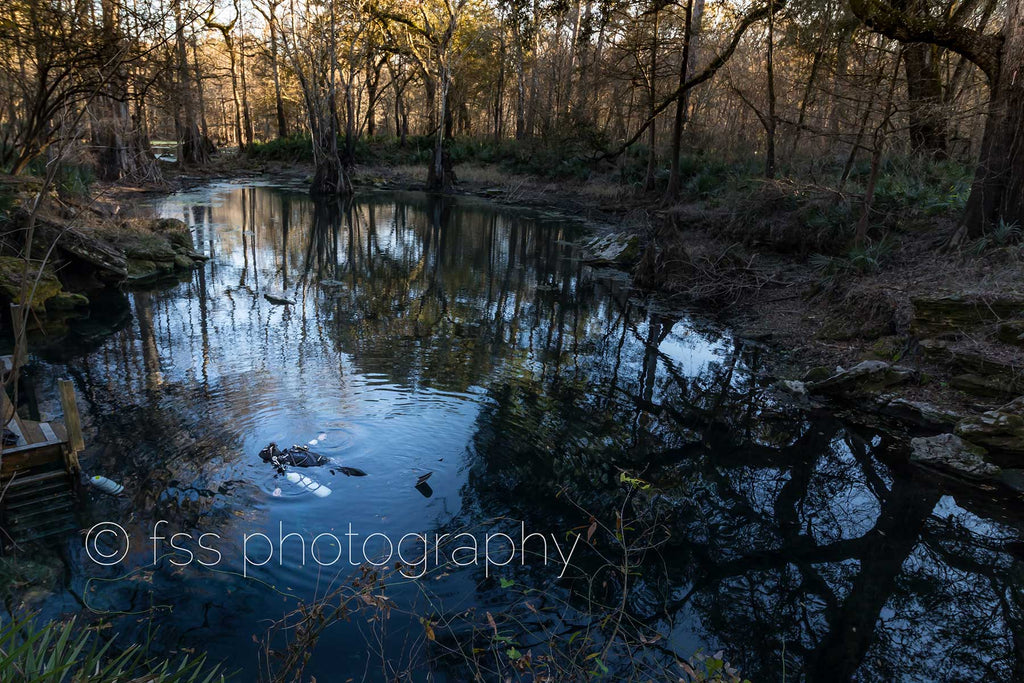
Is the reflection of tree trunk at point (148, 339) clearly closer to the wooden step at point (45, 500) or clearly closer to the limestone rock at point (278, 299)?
the limestone rock at point (278, 299)

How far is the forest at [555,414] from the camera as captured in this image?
4.37m

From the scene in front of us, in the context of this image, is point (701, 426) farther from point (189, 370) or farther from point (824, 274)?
point (189, 370)

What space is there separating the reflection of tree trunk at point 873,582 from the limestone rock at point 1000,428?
1051 mm

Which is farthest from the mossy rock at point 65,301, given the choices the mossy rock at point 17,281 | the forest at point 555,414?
the mossy rock at point 17,281

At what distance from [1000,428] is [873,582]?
2.97 m

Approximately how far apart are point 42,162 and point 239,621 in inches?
619

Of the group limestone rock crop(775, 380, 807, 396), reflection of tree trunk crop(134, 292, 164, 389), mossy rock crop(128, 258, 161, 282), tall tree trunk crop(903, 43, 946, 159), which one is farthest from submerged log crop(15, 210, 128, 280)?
tall tree trunk crop(903, 43, 946, 159)

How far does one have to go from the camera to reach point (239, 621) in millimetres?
4418

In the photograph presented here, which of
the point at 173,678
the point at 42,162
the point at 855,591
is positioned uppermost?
the point at 42,162

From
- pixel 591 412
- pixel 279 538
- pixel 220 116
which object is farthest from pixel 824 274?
pixel 220 116

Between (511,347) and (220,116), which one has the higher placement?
(220,116)

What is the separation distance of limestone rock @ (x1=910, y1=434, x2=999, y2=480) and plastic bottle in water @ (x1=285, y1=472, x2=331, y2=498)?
6054mm

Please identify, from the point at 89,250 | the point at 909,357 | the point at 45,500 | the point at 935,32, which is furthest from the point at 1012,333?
the point at 89,250

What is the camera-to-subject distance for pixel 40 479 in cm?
557
